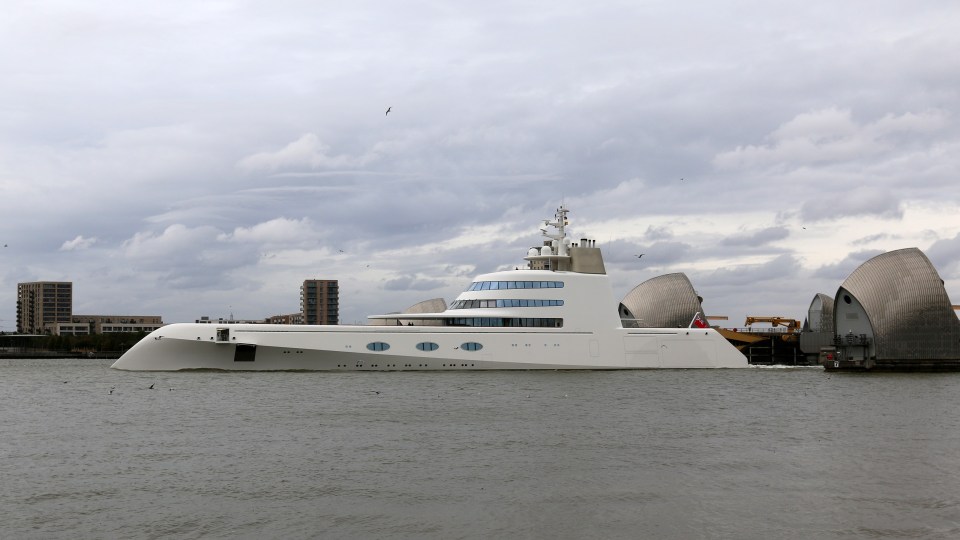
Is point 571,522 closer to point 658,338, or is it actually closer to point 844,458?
point 844,458

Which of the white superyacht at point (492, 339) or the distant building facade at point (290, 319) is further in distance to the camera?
the distant building facade at point (290, 319)

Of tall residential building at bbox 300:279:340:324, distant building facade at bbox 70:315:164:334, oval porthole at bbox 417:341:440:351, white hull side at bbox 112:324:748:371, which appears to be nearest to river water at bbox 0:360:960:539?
white hull side at bbox 112:324:748:371

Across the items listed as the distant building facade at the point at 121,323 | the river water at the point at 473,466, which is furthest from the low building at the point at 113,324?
the river water at the point at 473,466

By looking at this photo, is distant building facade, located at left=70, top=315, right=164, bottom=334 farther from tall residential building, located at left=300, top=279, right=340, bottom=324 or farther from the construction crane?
the construction crane

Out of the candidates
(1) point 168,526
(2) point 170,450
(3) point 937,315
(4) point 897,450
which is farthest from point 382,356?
(3) point 937,315

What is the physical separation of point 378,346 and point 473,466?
27671 mm

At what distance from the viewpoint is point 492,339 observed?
160 ft

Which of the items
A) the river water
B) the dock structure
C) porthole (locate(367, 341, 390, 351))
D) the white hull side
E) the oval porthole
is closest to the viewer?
the river water

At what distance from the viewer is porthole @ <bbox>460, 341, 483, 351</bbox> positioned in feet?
159

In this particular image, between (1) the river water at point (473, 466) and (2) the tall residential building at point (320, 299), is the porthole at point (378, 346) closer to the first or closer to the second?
(1) the river water at point (473, 466)

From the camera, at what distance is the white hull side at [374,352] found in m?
46.0

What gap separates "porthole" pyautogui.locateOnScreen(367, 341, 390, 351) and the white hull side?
0.18m

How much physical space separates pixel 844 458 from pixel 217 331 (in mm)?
32663

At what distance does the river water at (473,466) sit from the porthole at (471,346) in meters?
11.2
